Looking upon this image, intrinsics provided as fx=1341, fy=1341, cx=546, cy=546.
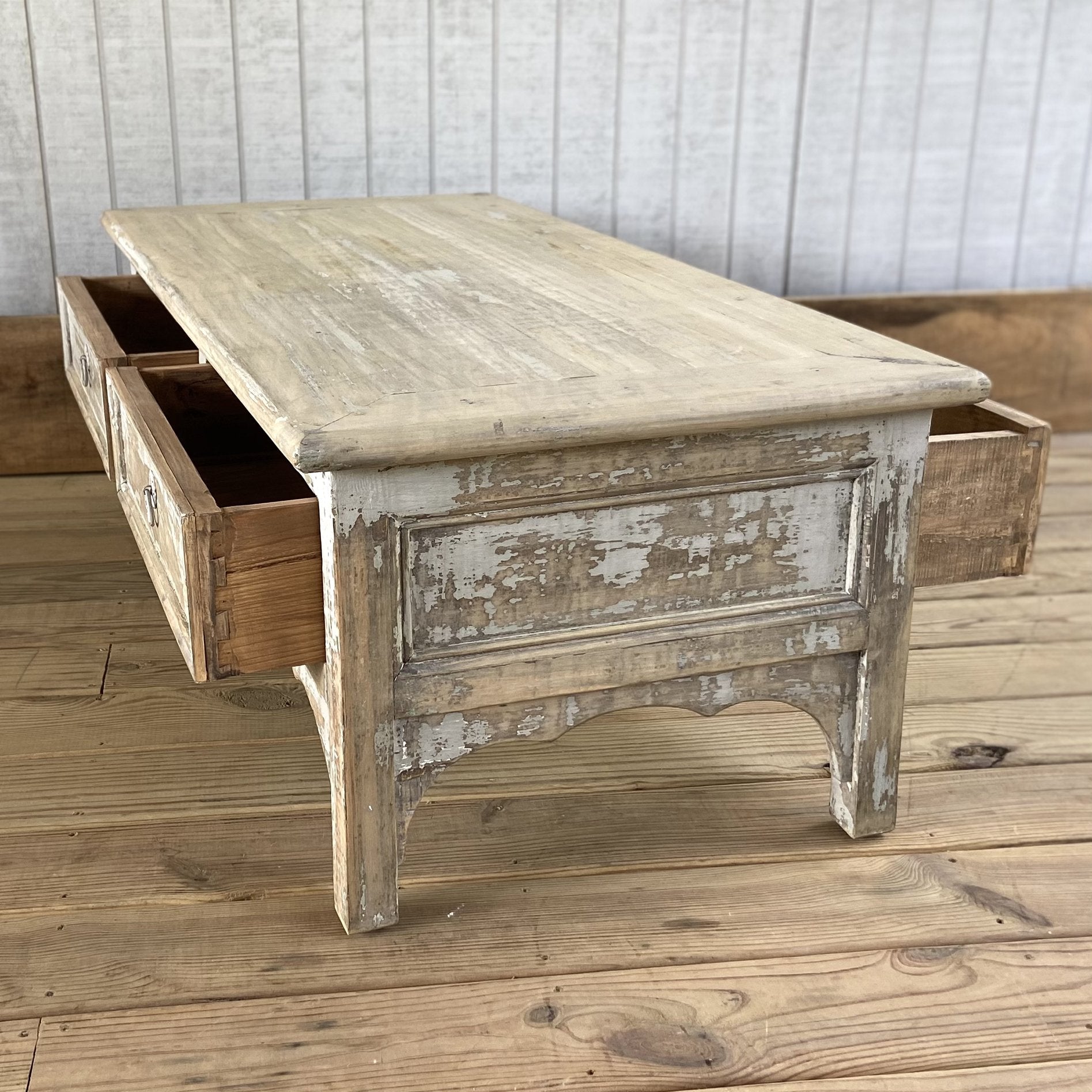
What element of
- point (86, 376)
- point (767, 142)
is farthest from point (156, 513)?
point (767, 142)

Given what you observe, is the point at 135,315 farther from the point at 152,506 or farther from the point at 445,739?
the point at 445,739

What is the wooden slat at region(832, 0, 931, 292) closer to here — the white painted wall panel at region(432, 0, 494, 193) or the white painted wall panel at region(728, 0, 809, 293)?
the white painted wall panel at region(728, 0, 809, 293)

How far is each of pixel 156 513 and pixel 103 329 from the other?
0.53 meters

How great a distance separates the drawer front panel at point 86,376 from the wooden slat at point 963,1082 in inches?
41.8

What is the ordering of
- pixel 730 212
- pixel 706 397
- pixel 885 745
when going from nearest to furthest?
pixel 706 397, pixel 885 745, pixel 730 212

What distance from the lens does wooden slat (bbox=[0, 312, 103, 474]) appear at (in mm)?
2354

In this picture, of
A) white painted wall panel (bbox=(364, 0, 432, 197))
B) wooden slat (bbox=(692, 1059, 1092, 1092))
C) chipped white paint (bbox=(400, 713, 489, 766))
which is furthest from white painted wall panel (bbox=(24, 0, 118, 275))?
wooden slat (bbox=(692, 1059, 1092, 1092))

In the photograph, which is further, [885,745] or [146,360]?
[146,360]

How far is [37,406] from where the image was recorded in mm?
A: 2412

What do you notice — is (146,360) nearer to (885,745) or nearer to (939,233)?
(885,745)

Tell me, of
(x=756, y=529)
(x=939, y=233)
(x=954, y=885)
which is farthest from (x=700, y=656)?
(x=939, y=233)

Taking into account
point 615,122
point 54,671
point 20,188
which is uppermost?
point 615,122

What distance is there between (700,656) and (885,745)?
0.25 m

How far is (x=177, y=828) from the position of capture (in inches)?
54.8
